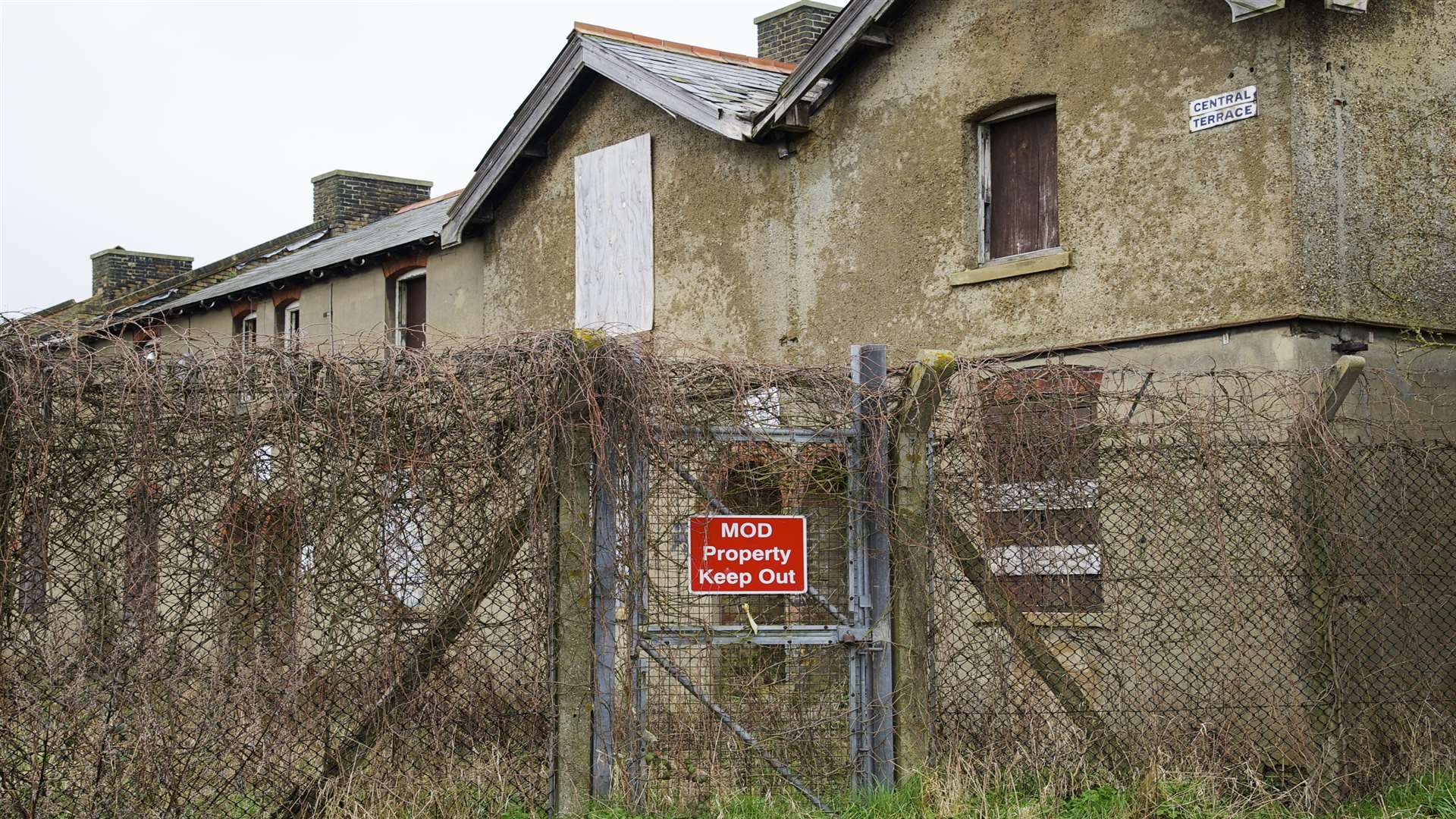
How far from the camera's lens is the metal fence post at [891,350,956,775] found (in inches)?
270

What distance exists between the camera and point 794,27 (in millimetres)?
18812

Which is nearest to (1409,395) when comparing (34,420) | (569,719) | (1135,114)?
(1135,114)

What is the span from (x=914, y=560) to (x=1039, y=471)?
0.86 metres

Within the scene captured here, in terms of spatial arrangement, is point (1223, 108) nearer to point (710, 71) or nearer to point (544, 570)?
point (544, 570)

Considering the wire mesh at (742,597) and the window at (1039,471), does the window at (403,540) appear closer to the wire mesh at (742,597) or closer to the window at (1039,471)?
the wire mesh at (742,597)

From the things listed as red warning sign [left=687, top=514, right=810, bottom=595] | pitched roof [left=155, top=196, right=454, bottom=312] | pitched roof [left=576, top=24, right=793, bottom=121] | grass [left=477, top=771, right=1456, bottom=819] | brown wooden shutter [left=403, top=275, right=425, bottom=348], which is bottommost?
grass [left=477, top=771, right=1456, bottom=819]

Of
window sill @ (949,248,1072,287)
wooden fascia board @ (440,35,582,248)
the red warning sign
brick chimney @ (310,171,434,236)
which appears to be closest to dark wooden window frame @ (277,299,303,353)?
wooden fascia board @ (440,35,582,248)

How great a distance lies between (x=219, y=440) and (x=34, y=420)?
746 mm

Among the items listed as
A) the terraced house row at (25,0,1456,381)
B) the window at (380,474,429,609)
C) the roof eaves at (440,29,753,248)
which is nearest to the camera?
the window at (380,474,429,609)

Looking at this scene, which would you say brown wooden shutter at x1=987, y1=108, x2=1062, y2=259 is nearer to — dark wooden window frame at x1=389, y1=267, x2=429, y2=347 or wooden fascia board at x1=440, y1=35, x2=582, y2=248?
Result: wooden fascia board at x1=440, y1=35, x2=582, y2=248

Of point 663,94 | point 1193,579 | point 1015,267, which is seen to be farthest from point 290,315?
point 1193,579

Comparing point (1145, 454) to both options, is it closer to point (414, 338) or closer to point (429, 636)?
point (429, 636)

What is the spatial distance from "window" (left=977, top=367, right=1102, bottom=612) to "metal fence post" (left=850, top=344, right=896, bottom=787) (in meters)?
0.56

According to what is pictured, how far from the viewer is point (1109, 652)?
769cm
